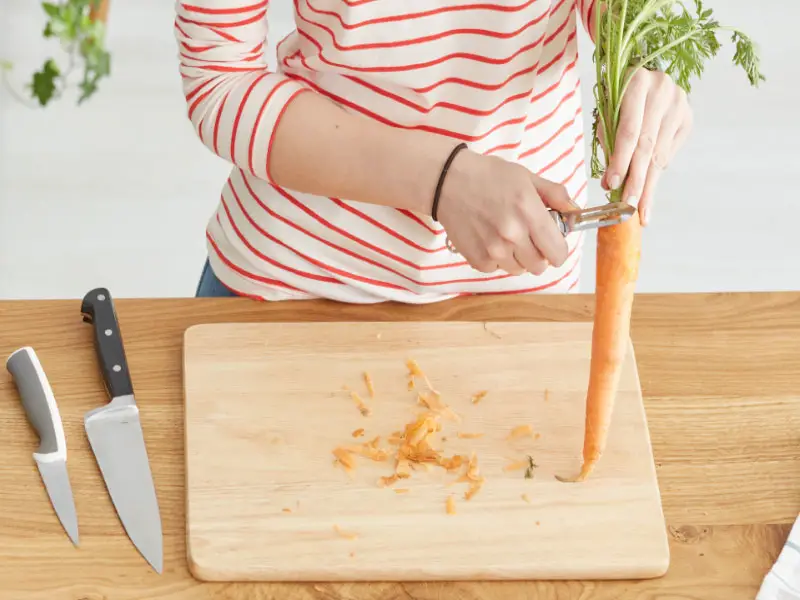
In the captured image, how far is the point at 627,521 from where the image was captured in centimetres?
111

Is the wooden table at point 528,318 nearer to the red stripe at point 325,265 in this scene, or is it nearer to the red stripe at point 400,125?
the red stripe at point 325,265

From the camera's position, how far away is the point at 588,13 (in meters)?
1.25

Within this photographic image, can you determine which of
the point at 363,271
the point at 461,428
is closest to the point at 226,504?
the point at 461,428

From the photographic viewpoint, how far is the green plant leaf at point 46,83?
0.43m

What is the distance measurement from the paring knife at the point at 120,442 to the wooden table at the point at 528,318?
0.01 meters

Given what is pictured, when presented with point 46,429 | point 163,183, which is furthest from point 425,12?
point 163,183

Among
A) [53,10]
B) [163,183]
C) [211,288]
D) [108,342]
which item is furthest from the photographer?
[163,183]

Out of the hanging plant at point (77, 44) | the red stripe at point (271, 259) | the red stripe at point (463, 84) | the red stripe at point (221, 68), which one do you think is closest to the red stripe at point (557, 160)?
the red stripe at point (463, 84)

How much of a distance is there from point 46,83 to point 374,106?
86 cm

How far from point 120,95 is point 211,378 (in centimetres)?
223

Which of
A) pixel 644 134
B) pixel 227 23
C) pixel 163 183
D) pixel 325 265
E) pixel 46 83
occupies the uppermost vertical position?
pixel 46 83

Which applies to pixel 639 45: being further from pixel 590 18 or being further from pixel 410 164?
pixel 410 164

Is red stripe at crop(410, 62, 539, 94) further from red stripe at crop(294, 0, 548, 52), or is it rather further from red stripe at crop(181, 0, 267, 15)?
red stripe at crop(181, 0, 267, 15)

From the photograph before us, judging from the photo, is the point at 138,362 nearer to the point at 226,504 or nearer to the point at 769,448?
the point at 226,504
